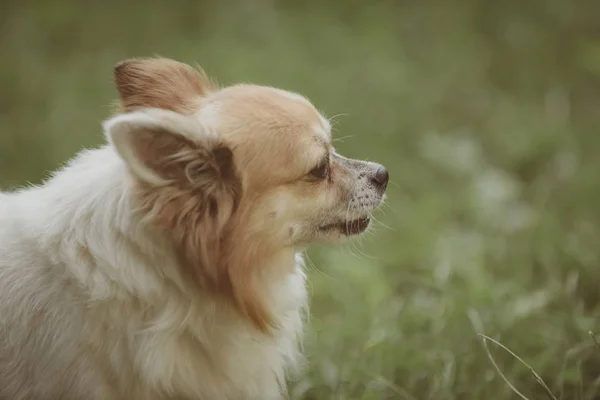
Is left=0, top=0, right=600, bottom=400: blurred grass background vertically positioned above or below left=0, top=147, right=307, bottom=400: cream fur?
below

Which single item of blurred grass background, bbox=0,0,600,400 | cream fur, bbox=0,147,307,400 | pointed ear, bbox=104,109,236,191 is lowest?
blurred grass background, bbox=0,0,600,400

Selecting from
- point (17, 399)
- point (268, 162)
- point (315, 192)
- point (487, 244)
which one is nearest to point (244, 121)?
point (268, 162)

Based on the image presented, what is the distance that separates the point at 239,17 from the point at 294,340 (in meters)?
4.35

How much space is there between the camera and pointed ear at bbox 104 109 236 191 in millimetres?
1801

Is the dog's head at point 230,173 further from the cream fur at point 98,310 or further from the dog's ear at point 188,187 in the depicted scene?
the cream fur at point 98,310

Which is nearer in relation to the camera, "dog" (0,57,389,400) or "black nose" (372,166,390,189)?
"dog" (0,57,389,400)

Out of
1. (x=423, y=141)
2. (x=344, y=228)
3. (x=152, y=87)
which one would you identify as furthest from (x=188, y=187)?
(x=423, y=141)

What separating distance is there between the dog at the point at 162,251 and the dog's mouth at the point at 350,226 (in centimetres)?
15

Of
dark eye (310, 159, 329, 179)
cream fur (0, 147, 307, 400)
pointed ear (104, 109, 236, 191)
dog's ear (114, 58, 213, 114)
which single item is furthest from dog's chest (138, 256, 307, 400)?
dog's ear (114, 58, 213, 114)

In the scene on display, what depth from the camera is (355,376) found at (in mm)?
2875

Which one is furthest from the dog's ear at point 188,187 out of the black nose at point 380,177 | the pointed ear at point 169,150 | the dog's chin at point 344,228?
the black nose at point 380,177

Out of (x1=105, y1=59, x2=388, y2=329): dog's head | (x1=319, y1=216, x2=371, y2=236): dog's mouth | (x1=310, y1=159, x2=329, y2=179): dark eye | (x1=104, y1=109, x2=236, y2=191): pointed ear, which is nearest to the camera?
(x1=104, y1=109, x2=236, y2=191): pointed ear

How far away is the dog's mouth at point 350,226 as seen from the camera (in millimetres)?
2436

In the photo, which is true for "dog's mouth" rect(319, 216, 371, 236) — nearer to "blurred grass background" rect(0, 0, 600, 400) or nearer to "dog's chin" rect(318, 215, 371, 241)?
"dog's chin" rect(318, 215, 371, 241)
